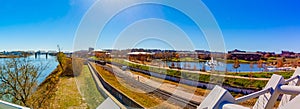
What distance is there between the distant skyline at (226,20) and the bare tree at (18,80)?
56.7 inches

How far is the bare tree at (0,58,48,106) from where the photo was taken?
6512 millimetres

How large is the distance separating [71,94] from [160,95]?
4308mm

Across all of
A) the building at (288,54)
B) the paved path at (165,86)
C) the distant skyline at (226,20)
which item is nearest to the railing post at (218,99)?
the distant skyline at (226,20)

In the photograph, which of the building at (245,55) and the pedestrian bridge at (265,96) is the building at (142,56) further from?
the pedestrian bridge at (265,96)

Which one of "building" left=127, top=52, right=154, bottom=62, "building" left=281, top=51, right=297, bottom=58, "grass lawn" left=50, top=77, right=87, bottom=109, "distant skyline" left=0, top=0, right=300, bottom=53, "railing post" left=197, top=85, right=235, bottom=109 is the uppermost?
"distant skyline" left=0, top=0, right=300, bottom=53

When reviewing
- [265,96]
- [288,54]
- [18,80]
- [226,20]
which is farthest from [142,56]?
[265,96]

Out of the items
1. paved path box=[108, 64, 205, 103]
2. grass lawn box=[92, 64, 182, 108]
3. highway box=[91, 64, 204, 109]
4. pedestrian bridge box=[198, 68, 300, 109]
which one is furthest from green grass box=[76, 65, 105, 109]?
pedestrian bridge box=[198, 68, 300, 109]

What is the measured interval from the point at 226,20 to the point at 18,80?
7.07m

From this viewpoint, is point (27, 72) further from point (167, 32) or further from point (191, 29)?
point (191, 29)

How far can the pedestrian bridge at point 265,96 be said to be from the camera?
1.25 ft

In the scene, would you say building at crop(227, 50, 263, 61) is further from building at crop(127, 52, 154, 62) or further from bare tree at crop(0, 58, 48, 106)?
bare tree at crop(0, 58, 48, 106)

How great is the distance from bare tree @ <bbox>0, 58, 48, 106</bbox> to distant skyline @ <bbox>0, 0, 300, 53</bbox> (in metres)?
1.44

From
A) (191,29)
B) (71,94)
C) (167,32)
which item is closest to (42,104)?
(71,94)

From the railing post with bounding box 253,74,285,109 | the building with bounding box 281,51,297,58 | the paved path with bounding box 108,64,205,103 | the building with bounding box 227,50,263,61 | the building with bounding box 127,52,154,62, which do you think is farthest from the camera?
the paved path with bounding box 108,64,205,103
